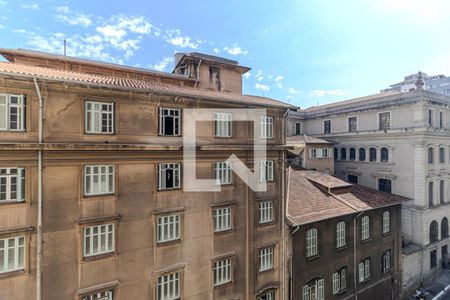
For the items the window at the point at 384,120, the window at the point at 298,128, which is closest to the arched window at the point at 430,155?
the window at the point at 384,120

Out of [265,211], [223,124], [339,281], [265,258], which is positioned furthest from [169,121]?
[339,281]

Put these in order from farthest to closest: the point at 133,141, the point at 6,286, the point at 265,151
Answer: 1. the point at 265,151
2. the point at 133,141
3. the point at 6,286

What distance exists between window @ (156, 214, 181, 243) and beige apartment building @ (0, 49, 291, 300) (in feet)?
0.19

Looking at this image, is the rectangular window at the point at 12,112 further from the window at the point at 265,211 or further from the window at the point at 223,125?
the window at the point at 265,211

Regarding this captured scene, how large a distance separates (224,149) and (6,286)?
12.2m

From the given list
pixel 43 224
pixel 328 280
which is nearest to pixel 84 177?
pixel 43 224

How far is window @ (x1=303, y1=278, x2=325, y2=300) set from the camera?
795 inches

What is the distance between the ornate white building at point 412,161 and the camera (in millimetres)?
30203

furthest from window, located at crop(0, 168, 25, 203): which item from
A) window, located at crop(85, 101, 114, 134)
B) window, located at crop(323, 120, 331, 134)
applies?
window, located at crop(323, 120, 331, 134)

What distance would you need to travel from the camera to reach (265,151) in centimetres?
1836

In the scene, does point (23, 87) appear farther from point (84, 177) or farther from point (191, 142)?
point (191, 142)

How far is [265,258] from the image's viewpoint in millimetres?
18516

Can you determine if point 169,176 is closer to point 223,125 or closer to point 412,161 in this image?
point 223,125

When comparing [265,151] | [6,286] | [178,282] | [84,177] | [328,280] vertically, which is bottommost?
[328,280]
